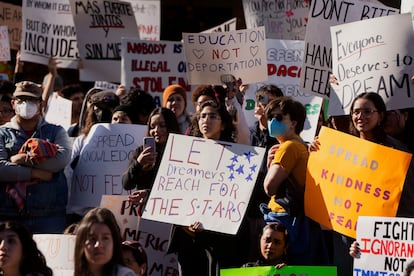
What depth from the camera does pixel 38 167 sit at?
9562 millimetres

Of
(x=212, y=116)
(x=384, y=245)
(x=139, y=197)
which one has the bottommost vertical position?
(x=384, y=245)

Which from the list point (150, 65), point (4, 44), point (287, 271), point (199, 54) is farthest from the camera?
point (4, 44)

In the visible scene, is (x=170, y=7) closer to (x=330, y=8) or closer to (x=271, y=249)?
(x=330, y=8)

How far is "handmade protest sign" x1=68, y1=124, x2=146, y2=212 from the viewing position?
10.1 metres

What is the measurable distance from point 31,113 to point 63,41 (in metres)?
3.64

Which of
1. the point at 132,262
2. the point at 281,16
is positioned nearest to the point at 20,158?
the point at 132,262

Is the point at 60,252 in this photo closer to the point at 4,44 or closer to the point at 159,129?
the point at 159,129

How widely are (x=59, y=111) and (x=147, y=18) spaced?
266 centimetres

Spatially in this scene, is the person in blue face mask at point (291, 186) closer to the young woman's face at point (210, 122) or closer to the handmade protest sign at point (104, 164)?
the young woman's face at point (210, 122)

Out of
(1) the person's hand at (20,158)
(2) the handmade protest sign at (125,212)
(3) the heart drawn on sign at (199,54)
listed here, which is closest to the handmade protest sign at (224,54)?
(3) the heart drawn on sign at (199,54)

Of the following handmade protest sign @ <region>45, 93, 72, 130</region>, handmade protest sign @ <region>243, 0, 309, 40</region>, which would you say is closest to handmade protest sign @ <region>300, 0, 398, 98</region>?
handmade protest sign @ <region>243, 0, 309, 40</region>

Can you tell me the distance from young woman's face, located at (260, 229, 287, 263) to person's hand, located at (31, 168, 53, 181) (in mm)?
1908

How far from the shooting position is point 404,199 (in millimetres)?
8359

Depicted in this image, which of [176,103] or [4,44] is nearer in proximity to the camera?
[176,103]
